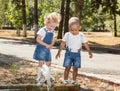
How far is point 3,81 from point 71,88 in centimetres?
212

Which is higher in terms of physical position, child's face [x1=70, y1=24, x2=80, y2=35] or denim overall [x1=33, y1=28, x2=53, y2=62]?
child's face [x1=70, y1=24, x2=80, y2=35]

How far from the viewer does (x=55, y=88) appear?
7516 mm

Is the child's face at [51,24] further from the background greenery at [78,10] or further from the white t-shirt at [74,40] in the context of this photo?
the background greenery at [78,10]

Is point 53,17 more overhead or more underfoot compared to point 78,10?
more overhead

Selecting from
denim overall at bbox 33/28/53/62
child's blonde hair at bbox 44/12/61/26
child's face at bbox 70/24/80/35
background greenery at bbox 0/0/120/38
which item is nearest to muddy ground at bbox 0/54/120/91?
denim overall at bbox 33/28/53/62

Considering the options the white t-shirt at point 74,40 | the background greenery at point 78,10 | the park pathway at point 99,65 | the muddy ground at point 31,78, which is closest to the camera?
the white t-shirt at point 74,40

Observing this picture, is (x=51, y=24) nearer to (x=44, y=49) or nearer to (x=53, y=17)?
(x=53, y=17)

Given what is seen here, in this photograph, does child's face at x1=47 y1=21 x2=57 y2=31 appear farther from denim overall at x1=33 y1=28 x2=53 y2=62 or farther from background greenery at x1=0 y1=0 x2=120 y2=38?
background greenery at x1=0 y1=0 x2=120 y2=38

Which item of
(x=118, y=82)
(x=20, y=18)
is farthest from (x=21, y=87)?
(x=20, y=18)

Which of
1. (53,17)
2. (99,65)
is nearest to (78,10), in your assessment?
(99,65)

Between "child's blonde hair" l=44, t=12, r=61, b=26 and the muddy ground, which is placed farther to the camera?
the muddy ground

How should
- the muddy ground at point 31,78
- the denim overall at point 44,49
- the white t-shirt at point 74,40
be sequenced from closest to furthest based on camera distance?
1. the denim overall at point 44,49
2. the white t-shirt at point 74,40
3. the muddy ground at point 31,78

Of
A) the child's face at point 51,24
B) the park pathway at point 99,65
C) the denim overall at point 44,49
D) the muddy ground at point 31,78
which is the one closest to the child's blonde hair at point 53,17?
the child's face at point 51,24

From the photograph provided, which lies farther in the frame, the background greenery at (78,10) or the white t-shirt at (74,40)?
the background greenery at (78,10)
